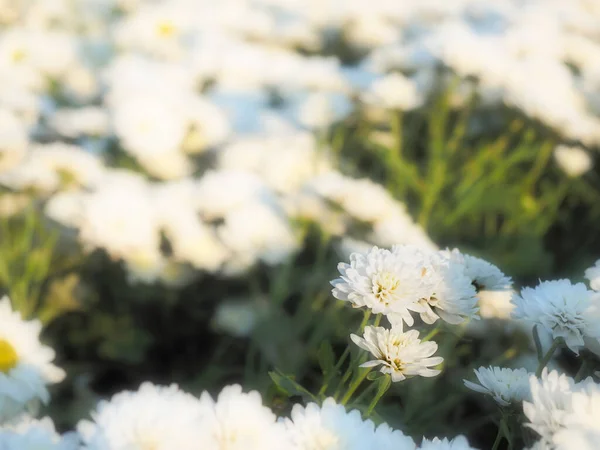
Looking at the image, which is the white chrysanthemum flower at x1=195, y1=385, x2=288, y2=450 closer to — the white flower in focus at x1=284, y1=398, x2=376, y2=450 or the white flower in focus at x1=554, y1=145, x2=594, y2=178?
the white flower in focus at x1=284, y1=398, x2=376, y2=450

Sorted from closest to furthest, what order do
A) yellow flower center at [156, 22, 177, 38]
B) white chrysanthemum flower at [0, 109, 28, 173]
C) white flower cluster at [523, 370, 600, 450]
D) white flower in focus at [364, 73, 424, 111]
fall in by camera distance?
white flower cluster at [523, 370, 600, 450] < white chrysanthemum flower at [0, 109, 28, 173] < white flower in focus at [364, 73, 424, 111] < yellow flower center at [156, 22, 177, 38]

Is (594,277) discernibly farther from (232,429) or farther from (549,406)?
(232,429)

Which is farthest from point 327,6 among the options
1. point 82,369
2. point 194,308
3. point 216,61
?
point 82,369

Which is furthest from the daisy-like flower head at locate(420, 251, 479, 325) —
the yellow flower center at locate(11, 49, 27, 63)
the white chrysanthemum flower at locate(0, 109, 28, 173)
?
the yellow flower center at locate(11, 49, 27, 63)

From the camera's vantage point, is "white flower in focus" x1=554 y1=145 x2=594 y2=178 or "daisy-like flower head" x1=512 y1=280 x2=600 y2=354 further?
"white flower in focus" x1=554 y1=145 x2=594 y2=178

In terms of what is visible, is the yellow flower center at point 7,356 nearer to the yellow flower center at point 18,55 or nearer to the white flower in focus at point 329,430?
the white flower in focus at point 329,430

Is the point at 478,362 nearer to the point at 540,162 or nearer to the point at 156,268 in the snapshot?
the point at 156,268

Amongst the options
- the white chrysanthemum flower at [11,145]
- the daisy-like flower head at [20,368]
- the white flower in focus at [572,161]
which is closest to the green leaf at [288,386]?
the daisy-like flower head at [20,368]
